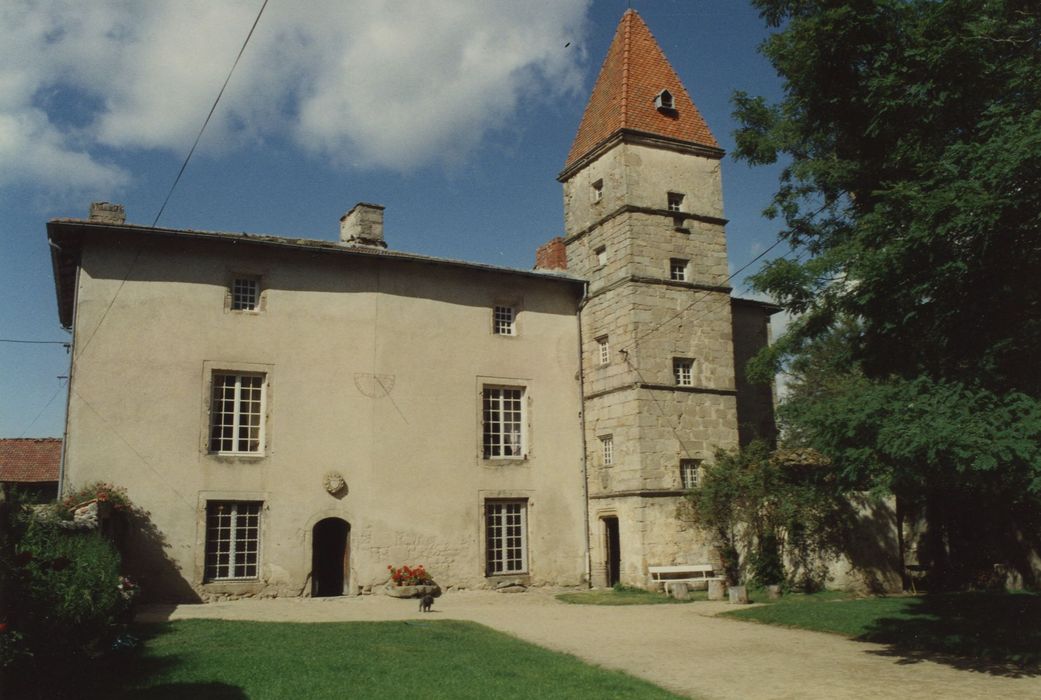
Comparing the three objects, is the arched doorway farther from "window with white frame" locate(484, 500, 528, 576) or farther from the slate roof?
the slate roof

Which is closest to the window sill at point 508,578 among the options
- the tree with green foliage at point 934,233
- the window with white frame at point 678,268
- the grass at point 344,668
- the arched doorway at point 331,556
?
the arched doorway at point 331,556

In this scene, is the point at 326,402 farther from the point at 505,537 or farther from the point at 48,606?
the point at 48,606

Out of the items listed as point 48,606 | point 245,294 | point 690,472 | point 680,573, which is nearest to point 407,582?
point 680,573

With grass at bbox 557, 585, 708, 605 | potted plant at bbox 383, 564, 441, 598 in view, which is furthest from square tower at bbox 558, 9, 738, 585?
potted plant at bbox 383, 564, 441, 598

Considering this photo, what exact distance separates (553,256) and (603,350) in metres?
3.57

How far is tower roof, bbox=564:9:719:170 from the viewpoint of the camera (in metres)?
20.8

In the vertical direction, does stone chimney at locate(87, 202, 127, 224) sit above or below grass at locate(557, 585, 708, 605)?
above

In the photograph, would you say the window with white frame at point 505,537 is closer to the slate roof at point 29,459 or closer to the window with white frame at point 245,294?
the window with white frame at point 245,294

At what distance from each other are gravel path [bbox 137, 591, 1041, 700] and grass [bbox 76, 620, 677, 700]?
82 centimetres

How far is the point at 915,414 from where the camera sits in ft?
28.2

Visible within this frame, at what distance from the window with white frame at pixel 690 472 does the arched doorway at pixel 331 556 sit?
742cm

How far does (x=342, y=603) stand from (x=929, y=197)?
1217cm

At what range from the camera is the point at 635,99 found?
21.1 metres

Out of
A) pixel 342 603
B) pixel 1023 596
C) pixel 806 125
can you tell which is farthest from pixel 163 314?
pixel 1023 596
